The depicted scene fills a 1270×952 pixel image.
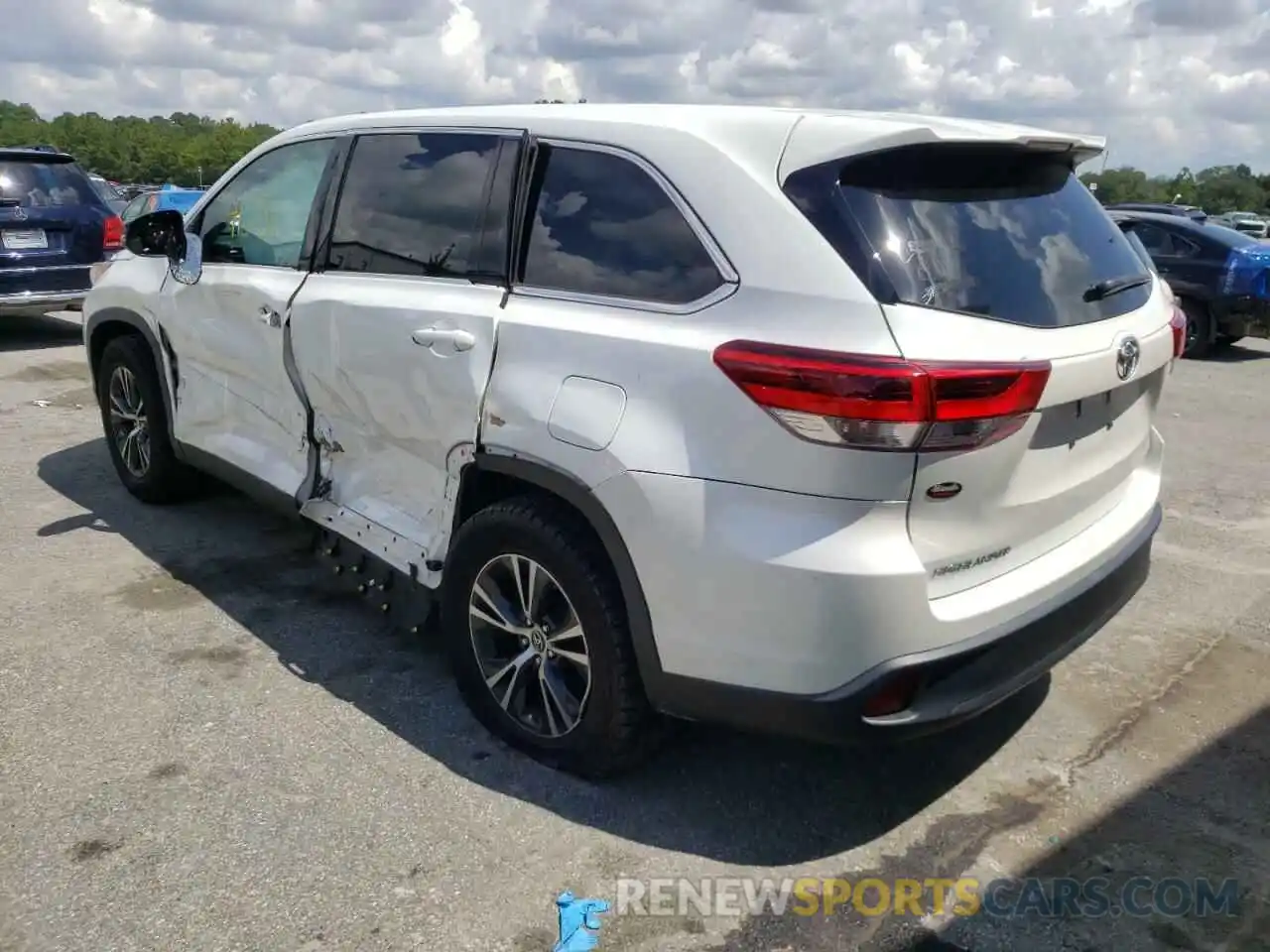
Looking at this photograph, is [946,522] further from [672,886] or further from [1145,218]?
[1145,218]

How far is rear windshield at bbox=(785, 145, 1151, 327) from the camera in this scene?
2631 mm

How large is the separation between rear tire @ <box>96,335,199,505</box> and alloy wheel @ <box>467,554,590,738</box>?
263cm

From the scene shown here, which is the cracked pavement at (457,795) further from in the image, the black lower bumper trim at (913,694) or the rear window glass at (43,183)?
the rear window glass at (43,183)

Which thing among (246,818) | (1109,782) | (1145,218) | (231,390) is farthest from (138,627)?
(1145,218)

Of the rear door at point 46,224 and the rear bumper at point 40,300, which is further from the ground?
the rear door at point 46,224

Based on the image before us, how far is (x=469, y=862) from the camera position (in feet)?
9.52

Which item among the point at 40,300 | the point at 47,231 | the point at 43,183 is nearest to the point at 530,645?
the point at 40,300

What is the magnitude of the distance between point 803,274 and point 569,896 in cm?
165

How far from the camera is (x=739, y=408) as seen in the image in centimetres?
263

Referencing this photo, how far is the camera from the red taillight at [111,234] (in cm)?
1048

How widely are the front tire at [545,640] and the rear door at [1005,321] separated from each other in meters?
0.91

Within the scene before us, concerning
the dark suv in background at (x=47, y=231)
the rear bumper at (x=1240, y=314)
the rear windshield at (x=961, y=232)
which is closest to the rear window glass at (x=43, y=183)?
the dark suv in background at (x=47, y=231)

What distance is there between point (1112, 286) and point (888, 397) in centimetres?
110

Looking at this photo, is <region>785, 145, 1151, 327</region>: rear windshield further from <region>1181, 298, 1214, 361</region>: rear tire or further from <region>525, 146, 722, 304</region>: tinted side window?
<region>1181, 298, 1214, 361</region>: rear tire
